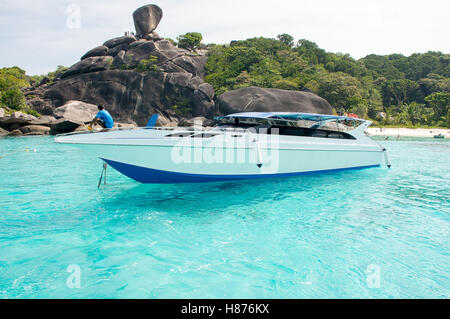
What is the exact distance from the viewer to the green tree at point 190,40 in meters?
58.4

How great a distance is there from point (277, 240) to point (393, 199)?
13.2ft

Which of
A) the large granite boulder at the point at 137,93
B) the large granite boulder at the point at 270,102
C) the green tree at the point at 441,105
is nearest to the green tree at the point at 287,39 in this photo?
the green tree at the point at 441,105

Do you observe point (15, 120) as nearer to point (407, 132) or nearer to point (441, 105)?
point (407, 132)

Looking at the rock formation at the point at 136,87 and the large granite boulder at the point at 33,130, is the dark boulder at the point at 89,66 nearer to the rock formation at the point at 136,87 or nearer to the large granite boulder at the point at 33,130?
the rock formation at the point at 136,87

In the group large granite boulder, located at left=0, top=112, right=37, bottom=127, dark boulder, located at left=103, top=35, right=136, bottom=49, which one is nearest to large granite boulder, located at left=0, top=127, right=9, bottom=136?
large granite boulder, located at left=0, top=112, right=37, bottom=127

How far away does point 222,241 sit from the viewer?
4.12 metres

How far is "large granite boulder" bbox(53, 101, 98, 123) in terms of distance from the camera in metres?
30.3

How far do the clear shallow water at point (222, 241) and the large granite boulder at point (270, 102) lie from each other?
2220cm

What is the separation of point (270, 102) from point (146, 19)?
30.4 meters

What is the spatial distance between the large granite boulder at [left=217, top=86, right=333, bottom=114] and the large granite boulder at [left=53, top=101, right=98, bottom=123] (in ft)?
50.2

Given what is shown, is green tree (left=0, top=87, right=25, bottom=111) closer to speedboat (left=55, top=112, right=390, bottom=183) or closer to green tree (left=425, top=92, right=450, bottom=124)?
speedboat (left=55, top=112, right=390, bottom=183)

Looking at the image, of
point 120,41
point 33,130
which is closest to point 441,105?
point 120,41

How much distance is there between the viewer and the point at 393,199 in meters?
6.56
